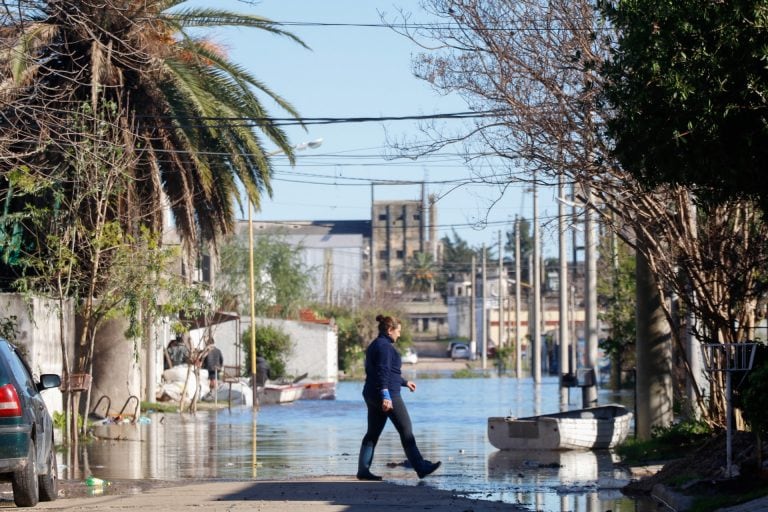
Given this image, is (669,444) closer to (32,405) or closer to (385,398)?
(385,398)

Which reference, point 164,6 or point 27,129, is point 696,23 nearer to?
point 27,129

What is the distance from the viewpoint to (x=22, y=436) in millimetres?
11227

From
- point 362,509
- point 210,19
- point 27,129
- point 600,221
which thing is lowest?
point 362,509

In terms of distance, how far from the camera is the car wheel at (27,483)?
1145cm

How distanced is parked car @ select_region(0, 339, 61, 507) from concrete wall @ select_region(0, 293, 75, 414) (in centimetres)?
658

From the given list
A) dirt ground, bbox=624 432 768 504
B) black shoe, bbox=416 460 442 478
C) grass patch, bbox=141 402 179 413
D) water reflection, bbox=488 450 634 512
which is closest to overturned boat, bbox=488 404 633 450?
water reflection, bbox=488 450 634 512

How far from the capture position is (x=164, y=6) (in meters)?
22.4

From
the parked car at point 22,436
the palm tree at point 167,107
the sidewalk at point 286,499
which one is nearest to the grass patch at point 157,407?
the palm tree at point 167,107

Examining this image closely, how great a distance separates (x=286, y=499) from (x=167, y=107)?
11158mm

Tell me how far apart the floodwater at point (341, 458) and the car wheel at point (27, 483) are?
4120 mm

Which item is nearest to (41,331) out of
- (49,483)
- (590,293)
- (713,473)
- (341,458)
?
(341,458)

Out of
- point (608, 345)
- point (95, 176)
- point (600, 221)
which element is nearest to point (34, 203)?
point (95, 176)

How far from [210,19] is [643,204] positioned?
970cm

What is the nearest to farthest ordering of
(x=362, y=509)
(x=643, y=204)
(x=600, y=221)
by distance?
(x=362, y=509) → (x=643, y=204) → (x=600, y=221)
